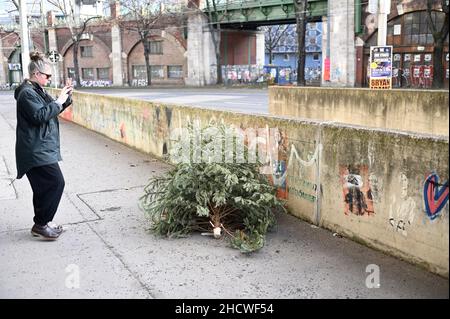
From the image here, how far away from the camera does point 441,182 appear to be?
4012 millimetres

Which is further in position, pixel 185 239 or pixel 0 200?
pixel 0 200

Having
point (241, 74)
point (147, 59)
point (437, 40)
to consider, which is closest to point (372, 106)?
point (437, 40)

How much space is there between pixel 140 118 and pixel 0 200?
13.4ft

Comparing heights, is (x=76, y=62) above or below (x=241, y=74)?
above

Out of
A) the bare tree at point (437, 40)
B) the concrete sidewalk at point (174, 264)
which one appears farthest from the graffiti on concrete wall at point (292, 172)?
the bare tree at point (437, 40)

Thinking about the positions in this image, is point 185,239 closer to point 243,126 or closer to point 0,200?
point 243,126

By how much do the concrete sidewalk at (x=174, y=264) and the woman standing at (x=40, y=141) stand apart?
400 mm

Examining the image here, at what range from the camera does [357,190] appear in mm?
4945

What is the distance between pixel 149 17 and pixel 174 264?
48.5 m

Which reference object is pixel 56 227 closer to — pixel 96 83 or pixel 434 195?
pixel 434 195

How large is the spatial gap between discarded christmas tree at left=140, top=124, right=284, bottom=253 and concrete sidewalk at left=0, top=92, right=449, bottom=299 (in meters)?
0.19

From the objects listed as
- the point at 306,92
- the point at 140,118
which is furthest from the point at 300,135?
the point at 306,92

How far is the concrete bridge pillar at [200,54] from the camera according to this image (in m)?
47.5

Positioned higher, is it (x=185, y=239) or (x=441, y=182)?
(x=441, y=182)
